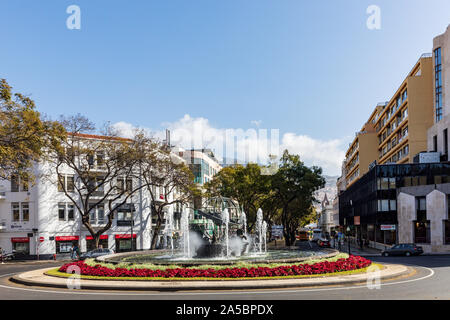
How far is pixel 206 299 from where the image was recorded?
16.2 metres

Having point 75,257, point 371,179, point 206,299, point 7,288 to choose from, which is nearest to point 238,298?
point 206,299

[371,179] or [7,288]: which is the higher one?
[371,179]

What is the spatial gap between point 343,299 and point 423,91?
5774 cm

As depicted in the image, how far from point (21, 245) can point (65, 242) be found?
467 cm

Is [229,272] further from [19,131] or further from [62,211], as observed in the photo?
[62,211]

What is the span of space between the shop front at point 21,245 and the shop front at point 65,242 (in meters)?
3.08

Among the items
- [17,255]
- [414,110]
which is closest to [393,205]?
[414,110]

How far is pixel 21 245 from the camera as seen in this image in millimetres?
50969

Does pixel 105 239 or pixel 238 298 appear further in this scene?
pixel 105 239

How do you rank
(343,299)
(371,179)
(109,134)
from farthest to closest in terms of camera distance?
1. (371,179)
2. (109,134)
3. (343,299)

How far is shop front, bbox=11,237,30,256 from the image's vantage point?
50625 millimetres

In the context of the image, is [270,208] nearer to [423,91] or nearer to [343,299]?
[423,91]

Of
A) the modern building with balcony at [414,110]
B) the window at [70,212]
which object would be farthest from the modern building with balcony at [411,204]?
the window at [70,212]

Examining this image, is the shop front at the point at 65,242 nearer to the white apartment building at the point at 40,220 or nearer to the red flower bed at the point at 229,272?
the white apartment building at the point at 40,220
